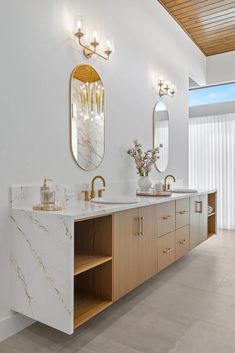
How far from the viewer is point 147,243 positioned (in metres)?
2.38

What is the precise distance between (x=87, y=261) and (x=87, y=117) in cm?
124

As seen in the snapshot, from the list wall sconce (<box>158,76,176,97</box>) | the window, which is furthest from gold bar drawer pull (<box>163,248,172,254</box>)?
the window

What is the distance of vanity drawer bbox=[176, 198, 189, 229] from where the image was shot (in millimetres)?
2973

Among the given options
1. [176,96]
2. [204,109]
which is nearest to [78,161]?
[176,96]

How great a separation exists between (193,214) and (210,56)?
129 inches

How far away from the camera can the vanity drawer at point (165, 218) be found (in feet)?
8.48

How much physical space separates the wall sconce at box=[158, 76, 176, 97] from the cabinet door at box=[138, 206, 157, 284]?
1918mm

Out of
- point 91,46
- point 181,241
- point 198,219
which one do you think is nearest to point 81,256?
point 181,241

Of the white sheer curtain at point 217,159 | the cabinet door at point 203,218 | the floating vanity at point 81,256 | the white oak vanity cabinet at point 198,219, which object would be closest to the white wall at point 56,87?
the floating vanity at point 81,256

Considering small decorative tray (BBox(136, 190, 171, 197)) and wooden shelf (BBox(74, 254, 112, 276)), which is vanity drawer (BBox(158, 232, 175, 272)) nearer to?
small decorative tray (BBox(136, 190, 171, 197))

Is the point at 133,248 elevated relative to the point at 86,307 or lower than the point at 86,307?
elevated

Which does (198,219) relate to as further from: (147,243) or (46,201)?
(46,201)

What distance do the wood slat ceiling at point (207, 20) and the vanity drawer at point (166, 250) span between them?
9.70 feet

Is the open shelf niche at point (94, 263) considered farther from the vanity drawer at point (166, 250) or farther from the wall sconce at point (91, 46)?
the wall sconce at point (91, 46)
